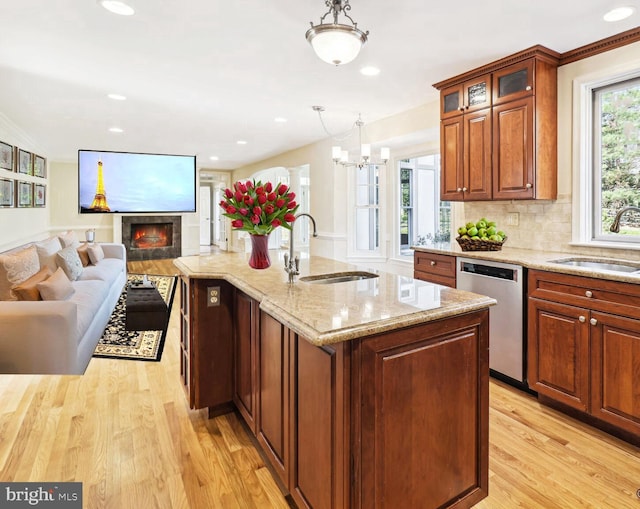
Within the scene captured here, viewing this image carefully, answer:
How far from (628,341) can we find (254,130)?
16.3ft

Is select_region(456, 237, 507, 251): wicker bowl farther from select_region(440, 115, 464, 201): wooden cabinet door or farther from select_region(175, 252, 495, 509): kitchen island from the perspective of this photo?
select_region(175, 252, 495, 509): kitchen island

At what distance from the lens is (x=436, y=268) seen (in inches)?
133

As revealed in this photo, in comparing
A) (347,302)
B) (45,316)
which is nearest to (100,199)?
(45,316)

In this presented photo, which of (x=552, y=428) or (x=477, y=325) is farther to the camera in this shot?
(x=552, y=428)

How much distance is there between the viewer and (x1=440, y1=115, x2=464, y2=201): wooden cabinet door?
3539 mm

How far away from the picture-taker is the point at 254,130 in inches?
227

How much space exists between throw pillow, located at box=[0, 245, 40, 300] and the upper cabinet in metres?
3.79

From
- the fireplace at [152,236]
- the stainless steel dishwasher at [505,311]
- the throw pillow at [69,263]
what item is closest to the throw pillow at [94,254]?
the throw pillow at [69,263]

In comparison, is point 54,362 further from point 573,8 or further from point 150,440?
point 573,8

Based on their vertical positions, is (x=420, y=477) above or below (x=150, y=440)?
above

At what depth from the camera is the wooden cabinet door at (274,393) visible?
5.39ft

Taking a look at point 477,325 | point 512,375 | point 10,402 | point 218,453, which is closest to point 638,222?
point 512,375

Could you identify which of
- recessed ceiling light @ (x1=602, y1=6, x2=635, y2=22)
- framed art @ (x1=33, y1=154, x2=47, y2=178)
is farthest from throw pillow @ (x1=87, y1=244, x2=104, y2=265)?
recessed ceiling light @ (x1=602, y1=6, x2=635, y2=22)

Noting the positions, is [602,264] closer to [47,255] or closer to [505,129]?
[505,129]
